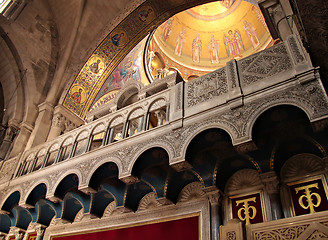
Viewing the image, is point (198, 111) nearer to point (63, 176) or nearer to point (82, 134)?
point (82, 134)

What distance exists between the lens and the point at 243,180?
530 cm

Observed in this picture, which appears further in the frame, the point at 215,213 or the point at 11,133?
the point at 11,133

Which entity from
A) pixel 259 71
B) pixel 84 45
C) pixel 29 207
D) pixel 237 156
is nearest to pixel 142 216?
pixel 237 156

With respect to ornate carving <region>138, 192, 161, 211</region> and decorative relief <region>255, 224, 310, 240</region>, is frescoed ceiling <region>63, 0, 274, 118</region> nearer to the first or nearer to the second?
ornate carving <region>138, 192, 161, 211</region>

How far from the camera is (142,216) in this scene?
6.17 m

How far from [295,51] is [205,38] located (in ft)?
44.2

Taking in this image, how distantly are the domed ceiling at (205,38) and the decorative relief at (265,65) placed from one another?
1102cm

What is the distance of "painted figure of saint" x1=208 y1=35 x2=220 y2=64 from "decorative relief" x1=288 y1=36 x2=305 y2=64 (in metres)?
12.8

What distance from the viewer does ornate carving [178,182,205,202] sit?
Answer: 18.7ft

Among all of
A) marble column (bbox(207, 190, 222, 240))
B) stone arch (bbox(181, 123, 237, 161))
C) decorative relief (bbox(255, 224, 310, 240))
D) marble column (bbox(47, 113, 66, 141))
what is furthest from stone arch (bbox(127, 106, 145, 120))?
marble column (bbox(47, 113, 66, 141))

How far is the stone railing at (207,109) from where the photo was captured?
14.5 feet

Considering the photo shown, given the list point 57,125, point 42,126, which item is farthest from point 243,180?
point 42,126

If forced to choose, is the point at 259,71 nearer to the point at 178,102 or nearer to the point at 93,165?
the point at 178,102

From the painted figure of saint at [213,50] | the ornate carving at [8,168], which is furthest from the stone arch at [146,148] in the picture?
the painted figure of saint at [213,50]
